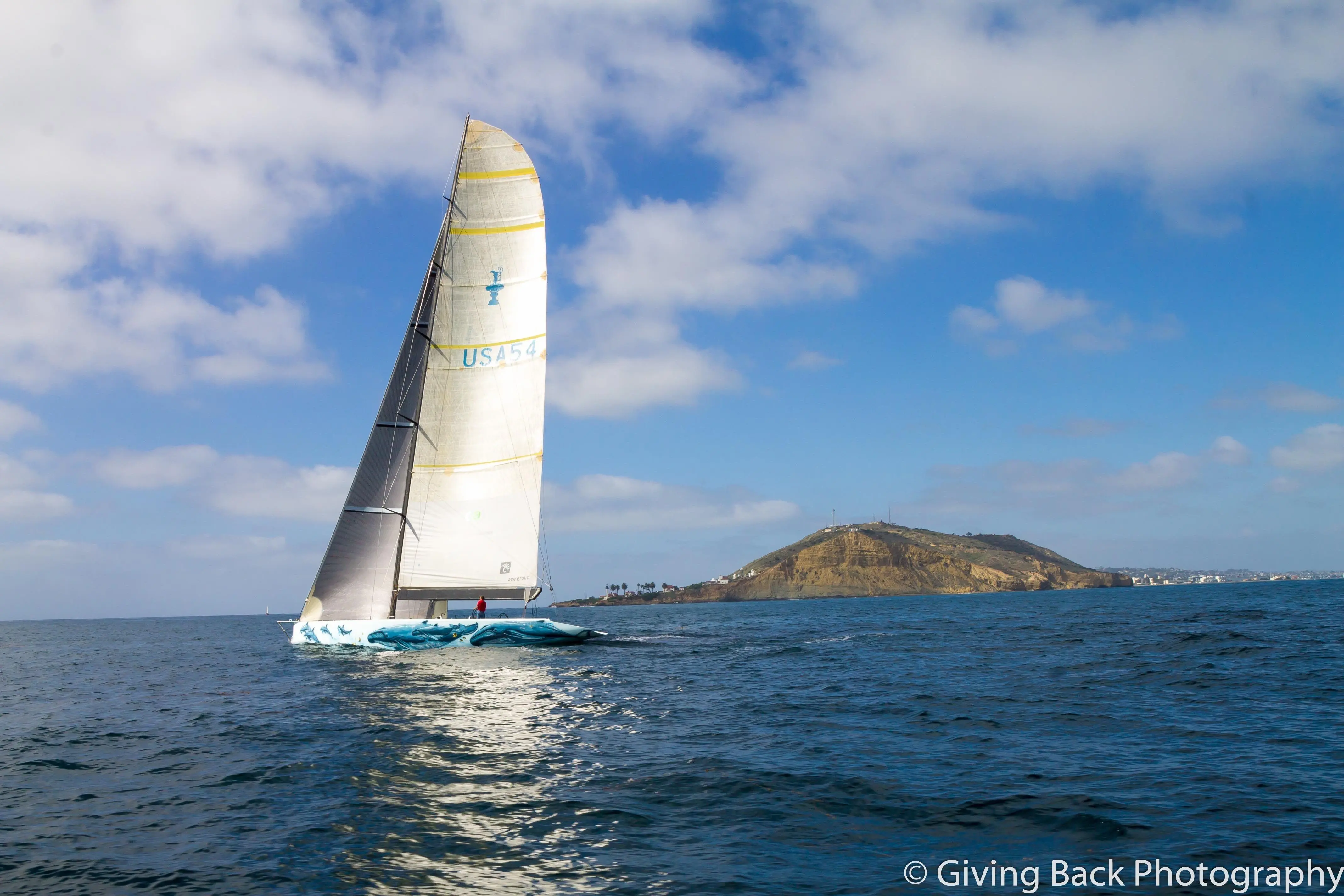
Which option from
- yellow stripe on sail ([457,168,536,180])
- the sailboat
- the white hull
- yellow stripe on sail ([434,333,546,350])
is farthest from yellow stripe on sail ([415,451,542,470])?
yellow stripe on sail ([457,168,536,180])

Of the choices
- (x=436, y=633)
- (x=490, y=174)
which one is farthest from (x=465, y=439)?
(x=490, y=174)

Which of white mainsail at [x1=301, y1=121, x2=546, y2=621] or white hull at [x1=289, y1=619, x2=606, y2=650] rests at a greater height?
white mainsail at [x1=301, y1=121, x2=546, y2=621]

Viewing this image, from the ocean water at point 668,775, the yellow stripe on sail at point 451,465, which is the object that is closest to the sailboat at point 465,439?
the yellow stripe on sail at point 451,465

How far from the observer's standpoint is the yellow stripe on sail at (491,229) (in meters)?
35.5

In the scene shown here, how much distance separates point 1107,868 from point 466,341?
31260 mm

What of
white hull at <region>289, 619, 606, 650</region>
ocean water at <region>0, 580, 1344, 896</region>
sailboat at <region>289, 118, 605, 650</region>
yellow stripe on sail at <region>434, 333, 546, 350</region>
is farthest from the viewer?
yellow stripe on sail at <region>434, 333, 546, 350</region>

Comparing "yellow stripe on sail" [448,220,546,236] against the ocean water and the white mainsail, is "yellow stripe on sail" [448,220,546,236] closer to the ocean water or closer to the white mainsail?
the white mainsail

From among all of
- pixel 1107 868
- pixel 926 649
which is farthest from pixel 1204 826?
pixel 926 649

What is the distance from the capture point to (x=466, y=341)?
115ft

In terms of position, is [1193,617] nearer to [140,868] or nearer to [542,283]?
[542,283]

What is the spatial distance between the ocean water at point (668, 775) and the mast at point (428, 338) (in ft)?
22.8

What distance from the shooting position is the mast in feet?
112

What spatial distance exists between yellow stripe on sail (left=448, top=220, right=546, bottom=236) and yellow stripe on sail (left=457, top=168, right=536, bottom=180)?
2.14 metres

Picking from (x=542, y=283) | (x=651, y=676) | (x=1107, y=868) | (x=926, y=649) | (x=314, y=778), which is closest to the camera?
(x=1107, y=868)
